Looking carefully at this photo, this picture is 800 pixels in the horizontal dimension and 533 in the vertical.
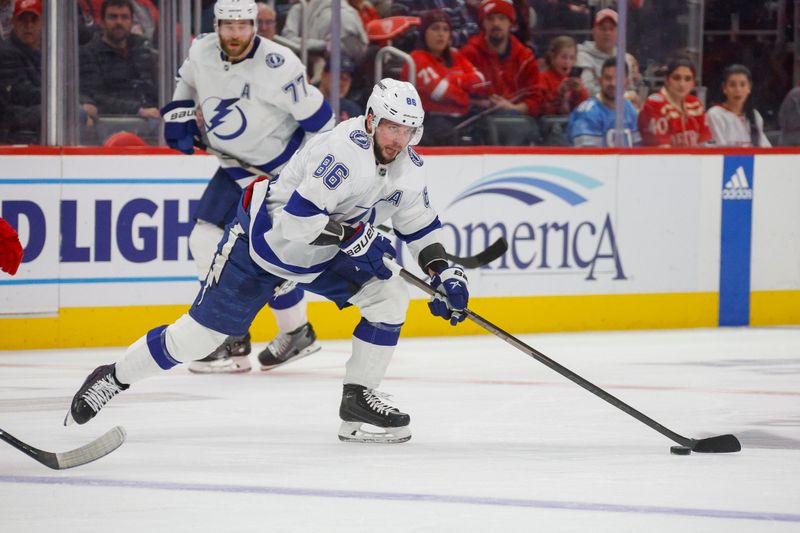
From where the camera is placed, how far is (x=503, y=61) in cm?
711

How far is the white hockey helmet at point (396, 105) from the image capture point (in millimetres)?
3830

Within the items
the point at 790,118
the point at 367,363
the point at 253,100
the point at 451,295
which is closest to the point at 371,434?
the point at 367,363

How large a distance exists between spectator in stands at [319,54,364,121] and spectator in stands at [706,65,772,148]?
194 cm

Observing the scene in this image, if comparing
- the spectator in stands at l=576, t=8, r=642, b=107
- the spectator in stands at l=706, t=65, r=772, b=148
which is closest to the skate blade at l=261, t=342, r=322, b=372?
the spectator in stands at l=576, t=8, r=642, b=107

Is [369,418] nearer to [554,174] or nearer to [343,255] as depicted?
[343,255]

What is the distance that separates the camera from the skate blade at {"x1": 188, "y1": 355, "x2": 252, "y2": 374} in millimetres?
5582

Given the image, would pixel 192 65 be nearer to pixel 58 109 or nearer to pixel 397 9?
pixel 58 109

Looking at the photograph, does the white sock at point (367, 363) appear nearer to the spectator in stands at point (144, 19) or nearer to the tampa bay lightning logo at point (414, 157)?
the tampa bay lightning logo at point (414, 157)

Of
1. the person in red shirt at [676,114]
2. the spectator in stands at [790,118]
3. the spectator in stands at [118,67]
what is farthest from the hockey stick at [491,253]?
the spectator in stands at [790,118]

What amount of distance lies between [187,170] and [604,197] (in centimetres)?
205

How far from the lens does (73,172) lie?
6.04 m

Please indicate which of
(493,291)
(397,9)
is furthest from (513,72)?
(493,291)

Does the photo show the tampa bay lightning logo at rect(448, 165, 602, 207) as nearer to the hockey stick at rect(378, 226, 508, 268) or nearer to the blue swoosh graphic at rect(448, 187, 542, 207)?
the blue swoosh graphic at rect(448, 187, 542, 207)

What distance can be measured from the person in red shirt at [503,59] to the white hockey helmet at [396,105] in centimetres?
318
